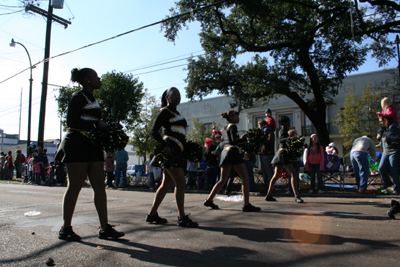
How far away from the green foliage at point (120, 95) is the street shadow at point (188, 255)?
27.5 meters

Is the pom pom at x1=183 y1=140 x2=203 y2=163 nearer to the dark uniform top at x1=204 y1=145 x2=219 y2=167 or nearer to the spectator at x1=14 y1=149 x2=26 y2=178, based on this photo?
the dark uniform top at x1=204 y1=145 x2=219 y2=167

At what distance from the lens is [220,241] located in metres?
3.74

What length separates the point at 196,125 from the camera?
3975 cm

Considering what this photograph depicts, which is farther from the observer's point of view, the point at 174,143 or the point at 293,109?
the point at 293,109

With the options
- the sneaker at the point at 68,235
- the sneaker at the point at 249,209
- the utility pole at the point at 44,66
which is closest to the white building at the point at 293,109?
the utility pole at the point at 44,66

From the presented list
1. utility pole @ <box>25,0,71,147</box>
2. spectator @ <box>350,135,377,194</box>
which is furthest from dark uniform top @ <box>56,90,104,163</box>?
utility pole @ <box>25,0,71,147</box>

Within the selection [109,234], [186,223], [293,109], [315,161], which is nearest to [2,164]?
[315,161]

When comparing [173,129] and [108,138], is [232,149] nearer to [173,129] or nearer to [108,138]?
[173,129]

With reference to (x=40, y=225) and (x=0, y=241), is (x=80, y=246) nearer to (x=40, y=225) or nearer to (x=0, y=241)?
(x=0, y=241)

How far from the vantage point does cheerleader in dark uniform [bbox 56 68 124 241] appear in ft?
12.3

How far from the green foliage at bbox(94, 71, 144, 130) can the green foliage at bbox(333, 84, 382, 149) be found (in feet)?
64.6

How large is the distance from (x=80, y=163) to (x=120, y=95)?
28.7 meters

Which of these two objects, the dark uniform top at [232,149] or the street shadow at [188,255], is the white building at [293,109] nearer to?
the dark uniform top at [232,149]

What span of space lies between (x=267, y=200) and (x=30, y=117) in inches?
856
